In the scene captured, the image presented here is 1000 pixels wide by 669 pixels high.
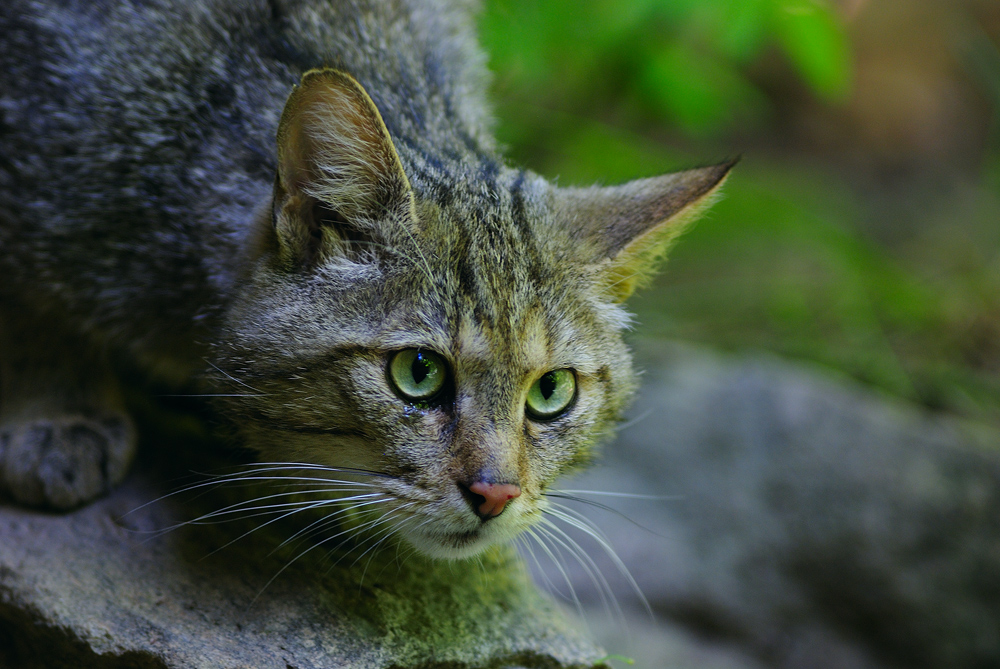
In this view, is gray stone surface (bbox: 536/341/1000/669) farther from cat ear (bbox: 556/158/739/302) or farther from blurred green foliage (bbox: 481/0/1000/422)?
cat ear (bbox: 556/158/739/302)

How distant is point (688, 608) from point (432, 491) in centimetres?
254

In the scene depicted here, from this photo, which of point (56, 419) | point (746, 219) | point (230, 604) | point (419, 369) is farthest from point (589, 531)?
point (746, 219)

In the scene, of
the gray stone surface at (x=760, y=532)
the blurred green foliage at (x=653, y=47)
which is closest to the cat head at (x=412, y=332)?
the gray stone surface at (x=760, y=532)

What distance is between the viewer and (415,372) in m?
2.30

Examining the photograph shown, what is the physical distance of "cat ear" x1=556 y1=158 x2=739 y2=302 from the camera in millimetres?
2605

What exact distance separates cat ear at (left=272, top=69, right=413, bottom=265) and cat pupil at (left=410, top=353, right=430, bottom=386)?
0.37m

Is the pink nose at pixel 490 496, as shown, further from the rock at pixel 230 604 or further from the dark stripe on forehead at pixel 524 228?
the dark stripe on forehead at pixel 524 228

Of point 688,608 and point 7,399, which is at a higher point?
point 7,399

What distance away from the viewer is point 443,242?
7.90 feet

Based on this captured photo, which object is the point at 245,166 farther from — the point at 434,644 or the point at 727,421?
the point at 727,421

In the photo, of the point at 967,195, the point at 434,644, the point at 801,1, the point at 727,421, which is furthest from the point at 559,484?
the point at 967,195

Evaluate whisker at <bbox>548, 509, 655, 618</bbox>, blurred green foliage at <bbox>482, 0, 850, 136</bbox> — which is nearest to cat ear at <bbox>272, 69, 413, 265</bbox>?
whisker at <bbox>548, 509, 655, 618</bbox>

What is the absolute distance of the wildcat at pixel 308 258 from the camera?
90.2 inches

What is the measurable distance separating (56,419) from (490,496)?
1801 mm
